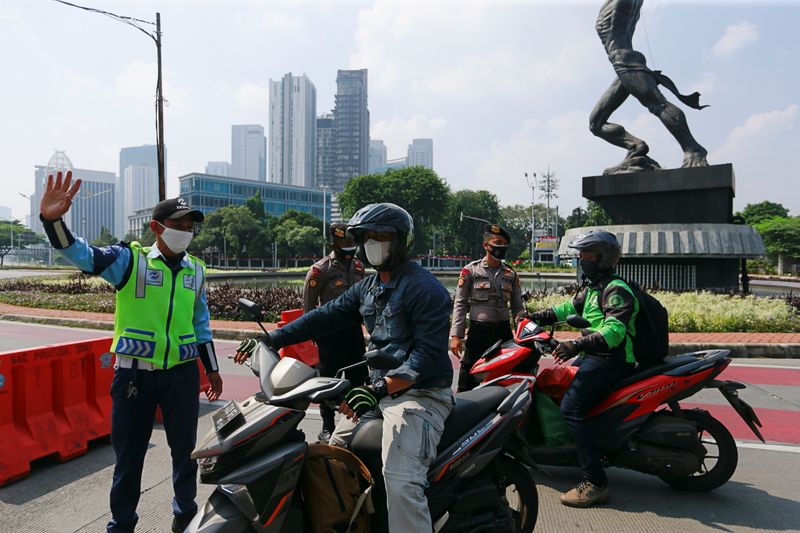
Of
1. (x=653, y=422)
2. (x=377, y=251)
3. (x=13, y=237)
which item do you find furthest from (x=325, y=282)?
(x=13, y=237)

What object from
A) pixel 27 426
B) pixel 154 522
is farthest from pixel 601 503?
pixel 27 426

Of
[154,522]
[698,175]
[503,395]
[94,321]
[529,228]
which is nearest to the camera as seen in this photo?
[503,395]

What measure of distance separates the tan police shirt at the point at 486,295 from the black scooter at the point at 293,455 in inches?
93.9

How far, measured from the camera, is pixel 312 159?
183m

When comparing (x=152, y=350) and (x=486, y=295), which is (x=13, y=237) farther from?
(x=152, y=350)

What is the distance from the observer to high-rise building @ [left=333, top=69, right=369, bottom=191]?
16525cm

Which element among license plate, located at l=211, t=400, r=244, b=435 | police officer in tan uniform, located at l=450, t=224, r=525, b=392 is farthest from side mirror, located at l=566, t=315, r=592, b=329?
license plate, located at l=211, t=400, r=244, b=435

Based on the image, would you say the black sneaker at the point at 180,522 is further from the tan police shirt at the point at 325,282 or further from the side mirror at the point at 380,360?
the tan police shirt at the point at 325,282

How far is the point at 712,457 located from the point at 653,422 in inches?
19.7

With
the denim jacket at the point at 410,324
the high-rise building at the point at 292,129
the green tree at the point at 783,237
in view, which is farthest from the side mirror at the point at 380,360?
the high-rise building at the point at 292,129

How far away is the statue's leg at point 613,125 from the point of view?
62.8ft

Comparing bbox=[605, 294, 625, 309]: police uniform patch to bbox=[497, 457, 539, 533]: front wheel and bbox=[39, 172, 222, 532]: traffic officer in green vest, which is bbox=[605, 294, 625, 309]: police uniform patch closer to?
bbox=[497, 457, 539, 533]: front wheel

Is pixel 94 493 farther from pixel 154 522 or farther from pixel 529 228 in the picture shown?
pixel 529 228

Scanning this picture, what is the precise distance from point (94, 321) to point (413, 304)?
13049 millimetres
